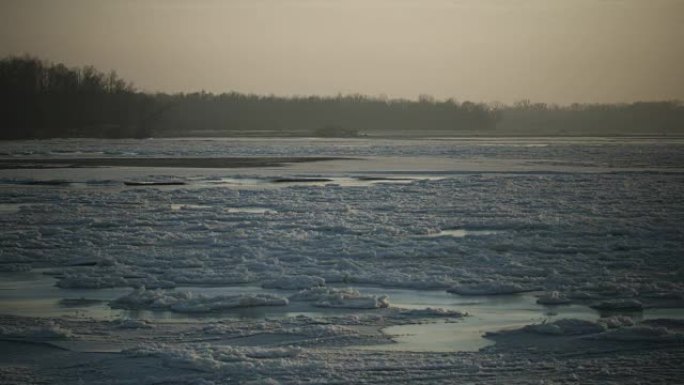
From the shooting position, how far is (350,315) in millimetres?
7828

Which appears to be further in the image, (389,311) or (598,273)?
(598,273)

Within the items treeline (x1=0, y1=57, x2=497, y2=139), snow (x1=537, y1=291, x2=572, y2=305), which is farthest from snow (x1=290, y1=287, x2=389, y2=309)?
treeline (x1=0, y1=57, x2=497, y2=139)

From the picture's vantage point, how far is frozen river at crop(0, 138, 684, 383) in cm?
693

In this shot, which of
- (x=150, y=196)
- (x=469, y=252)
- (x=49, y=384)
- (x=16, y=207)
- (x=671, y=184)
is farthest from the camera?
(x=671, y=184)

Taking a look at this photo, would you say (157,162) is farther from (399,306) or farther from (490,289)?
(399,306)

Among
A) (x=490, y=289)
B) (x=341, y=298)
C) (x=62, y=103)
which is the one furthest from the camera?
(x=62, y=103)

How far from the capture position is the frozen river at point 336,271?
6.93 m

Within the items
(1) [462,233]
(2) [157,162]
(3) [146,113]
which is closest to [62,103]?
(3) [146,113]

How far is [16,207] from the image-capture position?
17219 millimetres

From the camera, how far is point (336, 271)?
9.95 m

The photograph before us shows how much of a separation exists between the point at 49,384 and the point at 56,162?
2860cm

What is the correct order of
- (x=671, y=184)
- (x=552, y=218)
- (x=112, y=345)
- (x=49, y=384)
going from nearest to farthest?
(x=49, y=384)
(x=112, y=345)
(x=552, y=218)
(x=671, y=184)

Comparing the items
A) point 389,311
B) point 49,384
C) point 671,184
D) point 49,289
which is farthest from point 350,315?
point 671,184

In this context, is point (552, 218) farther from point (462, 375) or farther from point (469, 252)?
point (462, 375)
